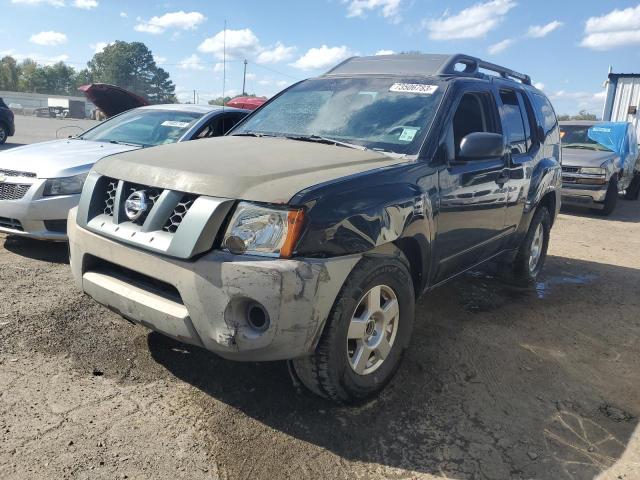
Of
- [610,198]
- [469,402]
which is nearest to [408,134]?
[469,402]

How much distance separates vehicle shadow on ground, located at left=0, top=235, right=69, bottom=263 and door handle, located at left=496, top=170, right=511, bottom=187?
12.9 feet

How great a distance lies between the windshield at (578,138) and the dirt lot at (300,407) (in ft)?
26.7

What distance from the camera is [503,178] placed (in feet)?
13.3

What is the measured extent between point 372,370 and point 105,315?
2.05 meters

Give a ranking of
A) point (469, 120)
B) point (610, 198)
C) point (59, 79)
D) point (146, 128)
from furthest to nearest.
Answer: point (59, 79)
point (610, 198)
point (146, 128)
point (469, 120)

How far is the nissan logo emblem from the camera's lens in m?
2.64

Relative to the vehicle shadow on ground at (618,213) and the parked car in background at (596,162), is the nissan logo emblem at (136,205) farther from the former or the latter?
the vehicle shadow on ground at (618,213)

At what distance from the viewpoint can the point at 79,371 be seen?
10.00ft

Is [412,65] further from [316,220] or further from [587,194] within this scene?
[587,194]

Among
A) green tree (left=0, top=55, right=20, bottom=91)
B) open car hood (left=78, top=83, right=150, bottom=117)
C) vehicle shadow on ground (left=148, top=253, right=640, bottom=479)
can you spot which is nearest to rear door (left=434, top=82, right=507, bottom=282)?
vehicle shadow on ground (left=148, top=253, right=640, bottom=479)

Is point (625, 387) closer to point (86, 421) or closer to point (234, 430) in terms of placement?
point (234, 430)

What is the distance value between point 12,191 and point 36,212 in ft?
1.18

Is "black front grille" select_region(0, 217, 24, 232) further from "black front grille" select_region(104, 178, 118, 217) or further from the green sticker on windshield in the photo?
the green sticker on windshield

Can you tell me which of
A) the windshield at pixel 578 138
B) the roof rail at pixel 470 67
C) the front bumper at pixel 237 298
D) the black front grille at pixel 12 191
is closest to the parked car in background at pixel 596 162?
the windshield at pixel 578 138
